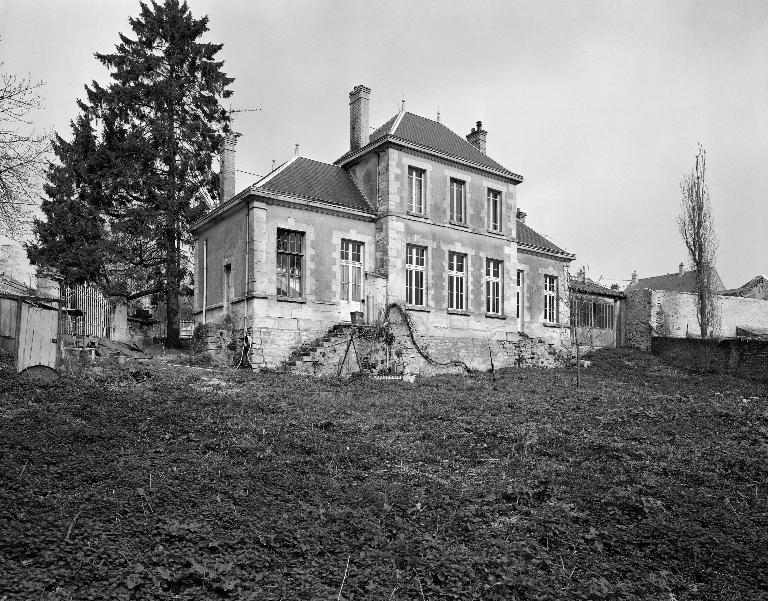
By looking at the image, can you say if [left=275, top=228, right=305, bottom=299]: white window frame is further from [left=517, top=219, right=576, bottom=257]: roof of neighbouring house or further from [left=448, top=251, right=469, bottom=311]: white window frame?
[left=517, top=219, right=576, bottom=257]: roof of neighbouring house

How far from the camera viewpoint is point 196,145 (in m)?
26.1

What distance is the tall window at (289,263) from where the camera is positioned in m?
19.6

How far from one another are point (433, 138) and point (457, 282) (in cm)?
559

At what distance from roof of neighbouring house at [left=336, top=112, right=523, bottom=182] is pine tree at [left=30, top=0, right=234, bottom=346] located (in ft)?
23.4

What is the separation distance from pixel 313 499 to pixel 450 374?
13.0 m

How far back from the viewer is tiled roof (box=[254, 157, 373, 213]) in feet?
65.8

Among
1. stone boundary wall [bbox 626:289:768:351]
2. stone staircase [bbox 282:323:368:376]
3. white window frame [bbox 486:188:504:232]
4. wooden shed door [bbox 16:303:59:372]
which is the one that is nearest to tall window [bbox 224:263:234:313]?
stone staircase [bbox 282:323:368:376]

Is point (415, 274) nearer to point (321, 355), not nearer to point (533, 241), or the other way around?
point (321, 355)

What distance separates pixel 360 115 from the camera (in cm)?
2300

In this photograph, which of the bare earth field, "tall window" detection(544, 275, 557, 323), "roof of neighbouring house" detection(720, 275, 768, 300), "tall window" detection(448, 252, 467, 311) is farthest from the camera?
"roof of neighbouring house" detection(720, 275, 768, 300)

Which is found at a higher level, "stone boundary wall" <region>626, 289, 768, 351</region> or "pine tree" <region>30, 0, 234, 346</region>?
"pine tree" <region>30, 0, 234, 346</region>

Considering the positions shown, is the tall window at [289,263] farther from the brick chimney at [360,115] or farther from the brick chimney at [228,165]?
the brick chimney at [360,115]

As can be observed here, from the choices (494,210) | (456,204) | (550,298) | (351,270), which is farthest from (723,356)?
(351,270)

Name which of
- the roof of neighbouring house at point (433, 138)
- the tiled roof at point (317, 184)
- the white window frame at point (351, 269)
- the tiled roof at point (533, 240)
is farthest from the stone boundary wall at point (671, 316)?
the tiled roof at point (317, 184)
